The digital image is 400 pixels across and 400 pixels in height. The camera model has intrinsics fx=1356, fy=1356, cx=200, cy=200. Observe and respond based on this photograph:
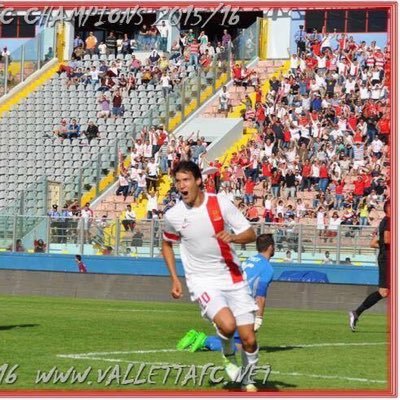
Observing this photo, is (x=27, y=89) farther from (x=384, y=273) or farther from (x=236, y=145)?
(x=384, y=273)

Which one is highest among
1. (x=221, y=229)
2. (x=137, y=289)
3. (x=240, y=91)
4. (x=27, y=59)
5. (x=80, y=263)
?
(x=27, y=59)

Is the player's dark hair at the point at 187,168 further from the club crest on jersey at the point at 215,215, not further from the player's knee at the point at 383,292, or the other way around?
the player's knee at the point at 383,292

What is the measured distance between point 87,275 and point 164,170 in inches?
390

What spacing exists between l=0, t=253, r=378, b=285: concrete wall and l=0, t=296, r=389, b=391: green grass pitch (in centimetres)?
466

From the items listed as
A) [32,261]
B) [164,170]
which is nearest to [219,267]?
[32,261]

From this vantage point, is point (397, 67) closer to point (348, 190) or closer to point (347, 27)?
point (348, 190)

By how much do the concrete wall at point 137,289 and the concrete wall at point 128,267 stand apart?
0.59 m

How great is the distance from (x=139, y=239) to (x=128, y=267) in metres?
0.79

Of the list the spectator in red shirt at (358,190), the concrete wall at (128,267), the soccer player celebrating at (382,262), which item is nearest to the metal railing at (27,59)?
the concrete wall at (128,267)

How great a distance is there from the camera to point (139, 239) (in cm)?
3375

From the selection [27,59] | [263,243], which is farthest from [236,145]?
[263,243]

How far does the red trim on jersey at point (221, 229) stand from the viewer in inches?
496

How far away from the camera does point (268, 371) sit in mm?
14078

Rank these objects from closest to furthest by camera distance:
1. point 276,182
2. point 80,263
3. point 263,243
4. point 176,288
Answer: point 176,288
point 263,243
point 80,263
point 276,182
